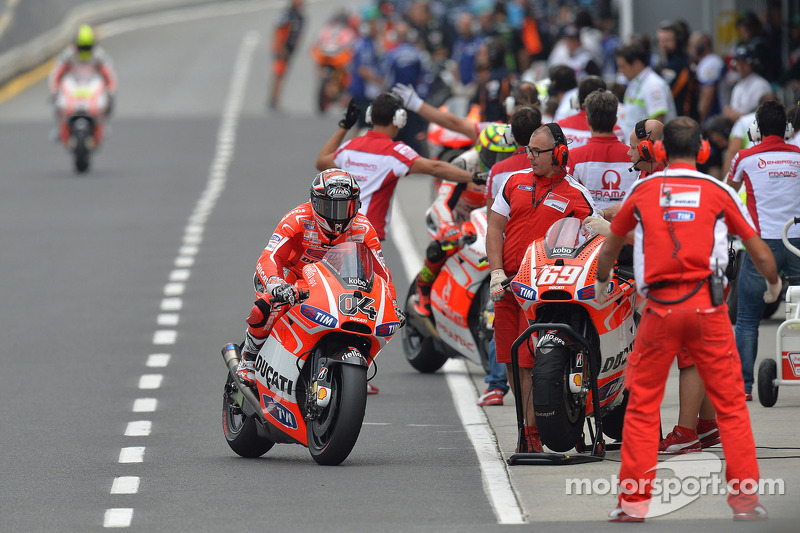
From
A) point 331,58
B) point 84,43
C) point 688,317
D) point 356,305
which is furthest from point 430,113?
point 331,58

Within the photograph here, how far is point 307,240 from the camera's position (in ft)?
34.2

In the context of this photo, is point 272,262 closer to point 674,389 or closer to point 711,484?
point 711,484

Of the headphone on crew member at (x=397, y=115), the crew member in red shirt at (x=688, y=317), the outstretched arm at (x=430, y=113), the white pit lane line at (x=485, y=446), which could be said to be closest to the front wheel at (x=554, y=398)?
the white pit lane line at (x=485, y=446)

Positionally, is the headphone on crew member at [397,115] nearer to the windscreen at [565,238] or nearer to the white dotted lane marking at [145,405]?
the white dotted lane marking at [145,405]

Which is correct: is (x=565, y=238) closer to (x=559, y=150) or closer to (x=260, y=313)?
(x=559, y=150)

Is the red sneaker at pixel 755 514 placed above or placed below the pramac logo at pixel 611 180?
below

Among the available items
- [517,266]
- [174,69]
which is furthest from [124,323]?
[174,69]

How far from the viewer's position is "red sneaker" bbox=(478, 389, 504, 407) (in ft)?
39.8

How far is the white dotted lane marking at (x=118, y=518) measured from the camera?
869cm

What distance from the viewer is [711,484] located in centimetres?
912

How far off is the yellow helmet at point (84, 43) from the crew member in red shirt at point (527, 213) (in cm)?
1941

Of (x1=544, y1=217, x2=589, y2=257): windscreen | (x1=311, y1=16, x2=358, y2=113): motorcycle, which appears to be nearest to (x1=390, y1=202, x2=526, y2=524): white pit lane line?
(x1=544, y1=217, x2=589, y2=257): windscreen

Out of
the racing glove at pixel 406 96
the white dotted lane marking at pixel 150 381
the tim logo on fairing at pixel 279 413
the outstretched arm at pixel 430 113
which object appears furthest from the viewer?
the racing glove at pixel 406 96

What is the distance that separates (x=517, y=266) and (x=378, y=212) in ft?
8.82
